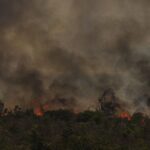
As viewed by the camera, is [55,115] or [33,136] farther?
[55,115]

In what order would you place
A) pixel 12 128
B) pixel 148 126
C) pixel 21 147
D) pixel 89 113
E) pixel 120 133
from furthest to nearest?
pixel 89 113
pixel 148 126
pixel 12 128
pixel 120 133
pixel 21 147

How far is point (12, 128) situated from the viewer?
13288 cm

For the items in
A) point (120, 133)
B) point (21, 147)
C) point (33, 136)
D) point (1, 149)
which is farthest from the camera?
point (120, 133)

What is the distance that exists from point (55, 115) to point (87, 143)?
368 ft

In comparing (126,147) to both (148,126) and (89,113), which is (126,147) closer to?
(148,126)

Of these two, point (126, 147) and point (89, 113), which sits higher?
point (89, 113)

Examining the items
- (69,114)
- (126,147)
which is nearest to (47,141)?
(126,147)

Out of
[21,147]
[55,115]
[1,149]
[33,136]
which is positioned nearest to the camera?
[1,149]

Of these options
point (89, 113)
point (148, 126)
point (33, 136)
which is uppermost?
point (89, 113)

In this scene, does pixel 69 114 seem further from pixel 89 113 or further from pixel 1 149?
pixel 1 149

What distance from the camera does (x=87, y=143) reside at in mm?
74125

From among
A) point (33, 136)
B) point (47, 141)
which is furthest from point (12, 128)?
point (47, 141)

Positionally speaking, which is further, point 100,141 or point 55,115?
point 55,115

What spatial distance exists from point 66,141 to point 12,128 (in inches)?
2366
